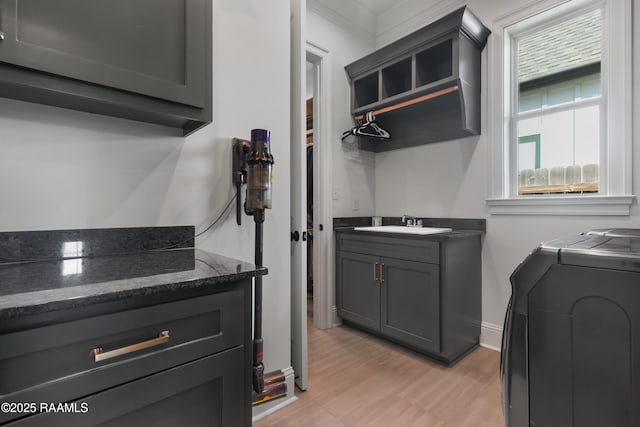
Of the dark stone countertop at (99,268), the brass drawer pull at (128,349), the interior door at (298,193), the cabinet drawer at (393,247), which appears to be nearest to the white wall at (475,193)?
the cabinet drawer at (393,247)

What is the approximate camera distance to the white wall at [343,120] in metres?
2.85

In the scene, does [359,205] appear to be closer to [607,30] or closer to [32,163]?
[607,30]

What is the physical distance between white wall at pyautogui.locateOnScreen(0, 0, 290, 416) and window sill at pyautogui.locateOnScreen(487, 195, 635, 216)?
173 centimetres

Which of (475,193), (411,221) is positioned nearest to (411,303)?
(411,221)

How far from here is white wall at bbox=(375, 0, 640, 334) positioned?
6.84ft

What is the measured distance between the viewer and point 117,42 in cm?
97

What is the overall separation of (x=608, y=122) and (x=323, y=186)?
2064mm

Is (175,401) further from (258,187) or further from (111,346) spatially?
(258,187)

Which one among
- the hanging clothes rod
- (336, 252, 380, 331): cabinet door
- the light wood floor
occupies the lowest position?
the light wood floor

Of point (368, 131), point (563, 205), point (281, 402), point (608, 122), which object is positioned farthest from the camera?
point (368, 131)

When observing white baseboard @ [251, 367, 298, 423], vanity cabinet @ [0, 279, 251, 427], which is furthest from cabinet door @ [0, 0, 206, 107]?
white baseboard @ [251, 367, 298, 423]

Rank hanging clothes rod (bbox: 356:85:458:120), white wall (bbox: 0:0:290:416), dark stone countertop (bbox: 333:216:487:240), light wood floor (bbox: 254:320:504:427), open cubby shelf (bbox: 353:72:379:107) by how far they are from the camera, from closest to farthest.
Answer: white wall (bbox: 0:0:290:416)
light wood floor (bbox: 254:320:504:427)
dark stone countertop (bbox: 333:216:487:240)
hanging clothes rod (bbox: 356:85:458:120)
open cubby shelf (bbox: 353:72:379:107)

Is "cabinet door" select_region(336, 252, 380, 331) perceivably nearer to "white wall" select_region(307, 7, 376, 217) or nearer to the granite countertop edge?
the granite countertop edge

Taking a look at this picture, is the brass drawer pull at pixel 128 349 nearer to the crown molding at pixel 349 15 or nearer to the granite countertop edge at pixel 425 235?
the granite countertop edge at pixel 425 235
